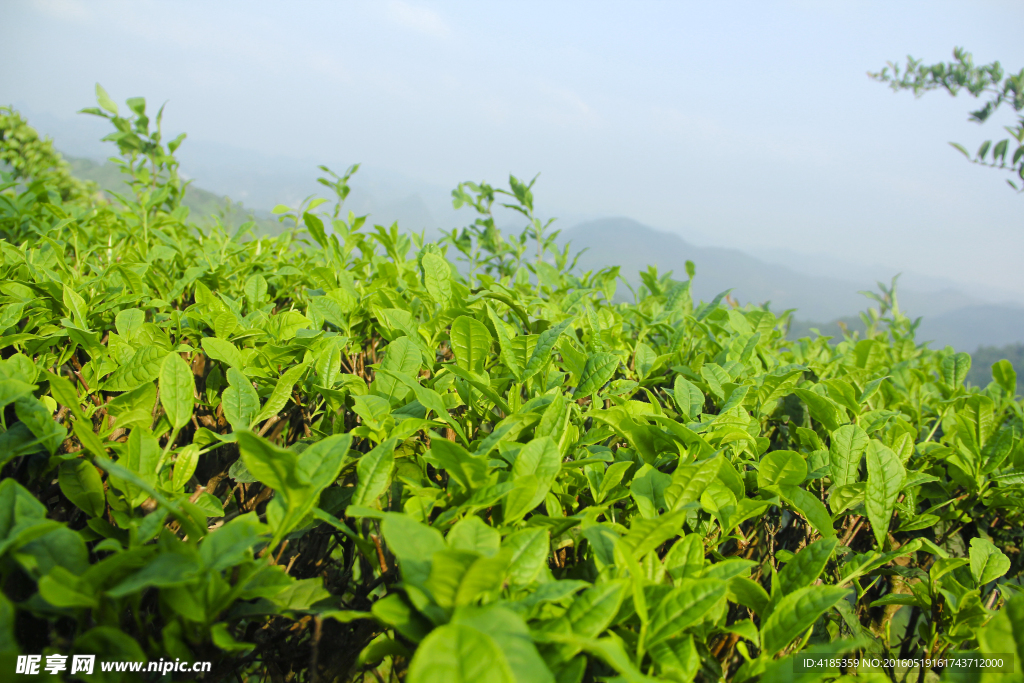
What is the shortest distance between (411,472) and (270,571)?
31 centimetres

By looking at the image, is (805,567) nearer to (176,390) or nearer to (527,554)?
(527,554)

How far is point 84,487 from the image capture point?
2.82 feet

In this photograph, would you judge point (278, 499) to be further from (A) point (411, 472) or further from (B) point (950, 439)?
(B) point (950, 439)

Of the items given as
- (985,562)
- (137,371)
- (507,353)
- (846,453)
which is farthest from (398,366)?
(985,562)

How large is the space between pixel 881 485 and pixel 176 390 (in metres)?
1.34

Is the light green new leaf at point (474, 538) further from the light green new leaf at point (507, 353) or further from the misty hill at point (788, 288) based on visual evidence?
the misty hill at point (788, 288)

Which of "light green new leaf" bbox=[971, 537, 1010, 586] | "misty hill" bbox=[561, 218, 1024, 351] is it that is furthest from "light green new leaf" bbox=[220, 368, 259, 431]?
"misty hill" bbox=[561, 218, 1024, 351]

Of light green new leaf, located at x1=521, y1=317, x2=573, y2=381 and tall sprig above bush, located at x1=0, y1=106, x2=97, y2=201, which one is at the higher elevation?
tall sprig above bush, located at x1=0, y1=106, x2=97, y2=201

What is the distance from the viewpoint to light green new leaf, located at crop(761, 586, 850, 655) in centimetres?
71

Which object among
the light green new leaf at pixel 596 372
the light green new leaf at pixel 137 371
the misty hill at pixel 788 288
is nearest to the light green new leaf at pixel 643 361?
the light green new leaf at pixel 596 372

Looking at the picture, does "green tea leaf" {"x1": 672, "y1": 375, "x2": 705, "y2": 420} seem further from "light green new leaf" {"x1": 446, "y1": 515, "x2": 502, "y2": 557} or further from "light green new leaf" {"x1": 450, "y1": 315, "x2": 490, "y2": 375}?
"light green new leaf" {"x1": 446, "y1": 515, "x2": 502, "y2": 557}

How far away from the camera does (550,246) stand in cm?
283

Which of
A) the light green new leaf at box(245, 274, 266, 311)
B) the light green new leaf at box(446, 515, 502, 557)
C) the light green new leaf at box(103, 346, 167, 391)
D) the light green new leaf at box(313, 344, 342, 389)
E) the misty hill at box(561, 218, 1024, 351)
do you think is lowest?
the light green new leaf at box(446, 515, 502, 557)

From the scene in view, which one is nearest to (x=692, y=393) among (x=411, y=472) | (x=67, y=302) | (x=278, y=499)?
(x=411, y=472)
